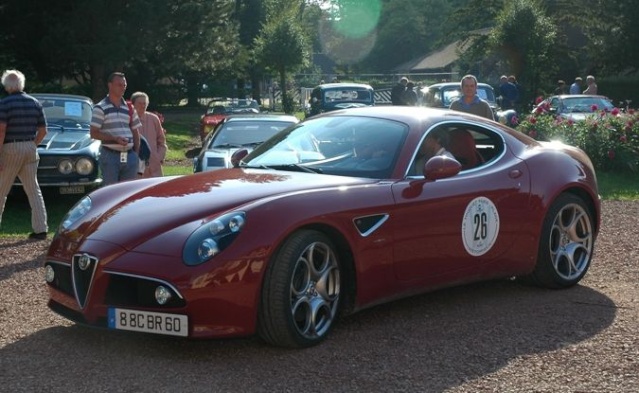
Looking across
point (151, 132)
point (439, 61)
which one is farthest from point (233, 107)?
point (439, 61)

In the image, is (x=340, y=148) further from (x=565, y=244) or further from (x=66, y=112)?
(x=66, y=112)

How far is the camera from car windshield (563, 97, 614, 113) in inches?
873

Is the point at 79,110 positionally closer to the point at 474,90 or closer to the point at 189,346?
the point at 474,90

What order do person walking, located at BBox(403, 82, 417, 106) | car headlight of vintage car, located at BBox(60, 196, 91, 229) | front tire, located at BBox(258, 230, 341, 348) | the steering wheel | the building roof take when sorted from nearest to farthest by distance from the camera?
front tire, located at BBox(258, 230, 341, 348) < car headlight of vintage car, located at BBox(60, 196, 91, 229) < the steering wheel < person walking, located at BBox(403, 82, 417, 106) < the building roof

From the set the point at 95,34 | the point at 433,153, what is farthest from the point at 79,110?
the point at 95,34

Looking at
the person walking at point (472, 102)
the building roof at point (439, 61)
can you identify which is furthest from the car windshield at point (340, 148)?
the building roof at point (439, 61)

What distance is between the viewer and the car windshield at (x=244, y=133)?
42.7 feet

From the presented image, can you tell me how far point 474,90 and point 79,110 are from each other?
586 cm

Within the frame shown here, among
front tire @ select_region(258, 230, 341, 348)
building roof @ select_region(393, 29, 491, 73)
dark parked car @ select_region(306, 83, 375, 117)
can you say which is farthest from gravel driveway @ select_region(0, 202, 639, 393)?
building roof @ select_region(393, 29, 491, 73)

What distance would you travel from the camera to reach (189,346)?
5.34 metres

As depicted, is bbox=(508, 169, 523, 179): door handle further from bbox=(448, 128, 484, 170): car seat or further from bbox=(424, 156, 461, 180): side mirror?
bbox=(424, 156, 461, 180): side mirror

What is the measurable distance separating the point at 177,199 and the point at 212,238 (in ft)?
2.17

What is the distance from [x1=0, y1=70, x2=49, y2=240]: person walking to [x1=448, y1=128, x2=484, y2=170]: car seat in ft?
15.3

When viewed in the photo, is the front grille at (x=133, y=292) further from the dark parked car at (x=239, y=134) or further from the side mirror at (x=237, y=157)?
the dark parked car at (x=239, y=134)
